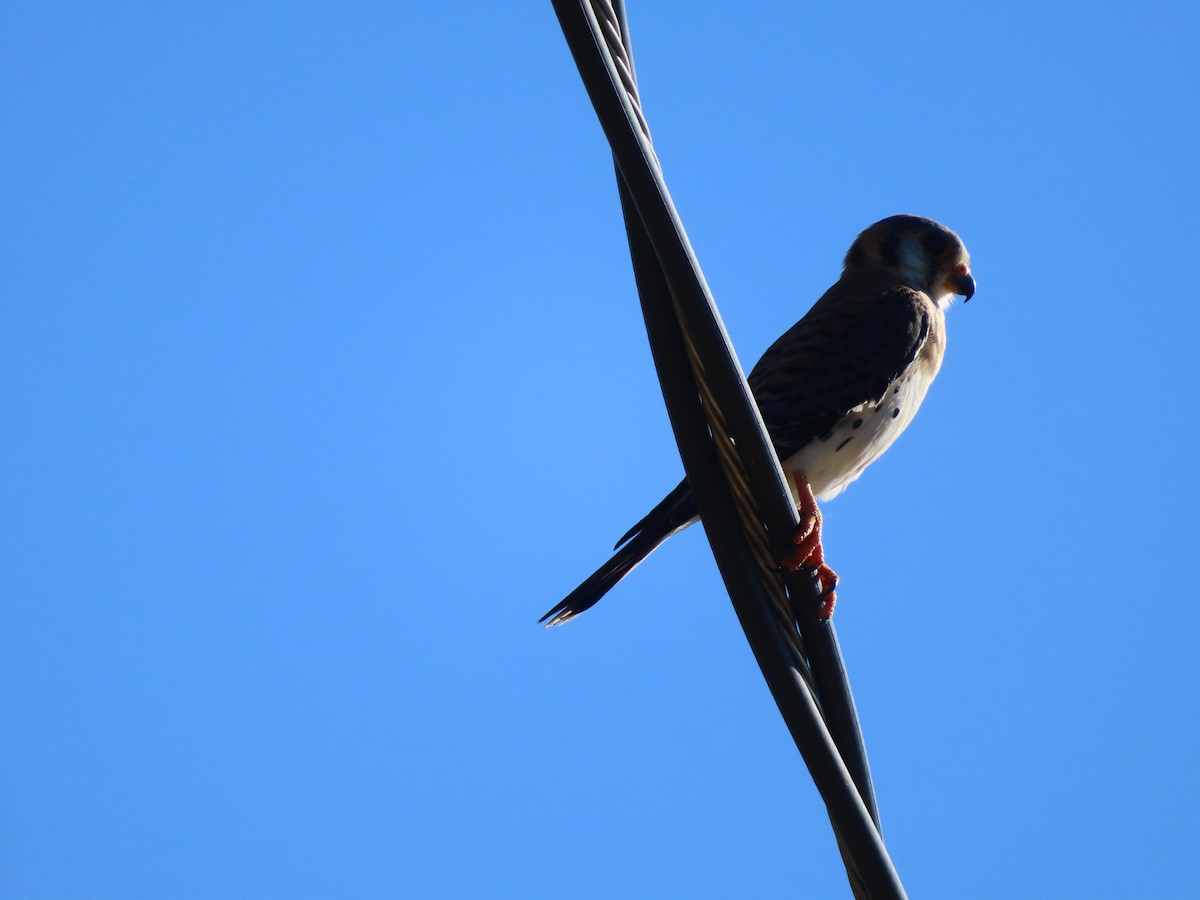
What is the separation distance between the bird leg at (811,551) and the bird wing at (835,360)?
8.2 inches

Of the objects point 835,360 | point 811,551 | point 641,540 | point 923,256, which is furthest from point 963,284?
point 811,551

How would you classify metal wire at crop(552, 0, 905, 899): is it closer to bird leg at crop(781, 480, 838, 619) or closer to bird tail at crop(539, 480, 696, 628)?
bird leg at crop(781, 480, 838, 619)

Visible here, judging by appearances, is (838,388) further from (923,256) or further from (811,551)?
(811,551)

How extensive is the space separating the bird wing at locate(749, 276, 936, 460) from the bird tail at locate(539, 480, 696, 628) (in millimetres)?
724

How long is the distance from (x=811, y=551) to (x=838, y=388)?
211 cm

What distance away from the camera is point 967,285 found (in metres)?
5.14

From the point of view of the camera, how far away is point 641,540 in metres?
3.29

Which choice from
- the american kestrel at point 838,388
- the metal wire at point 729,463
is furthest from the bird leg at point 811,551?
the american kestrel at point 838,388

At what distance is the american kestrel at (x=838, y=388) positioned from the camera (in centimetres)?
330

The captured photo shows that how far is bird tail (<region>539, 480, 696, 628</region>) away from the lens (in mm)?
3125

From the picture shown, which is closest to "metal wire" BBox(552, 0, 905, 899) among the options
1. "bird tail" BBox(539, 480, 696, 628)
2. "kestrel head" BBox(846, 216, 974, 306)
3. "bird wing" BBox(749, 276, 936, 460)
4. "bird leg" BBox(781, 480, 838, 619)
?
"bird leg" BBox(781, 480, 838, 619)

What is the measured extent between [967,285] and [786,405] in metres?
1.67

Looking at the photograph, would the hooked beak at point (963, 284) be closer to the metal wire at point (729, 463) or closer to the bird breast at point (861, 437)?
the bird breast at point (861, 437)

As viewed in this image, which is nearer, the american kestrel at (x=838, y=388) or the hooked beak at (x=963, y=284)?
the american kestrel at (x=838, y=388)
